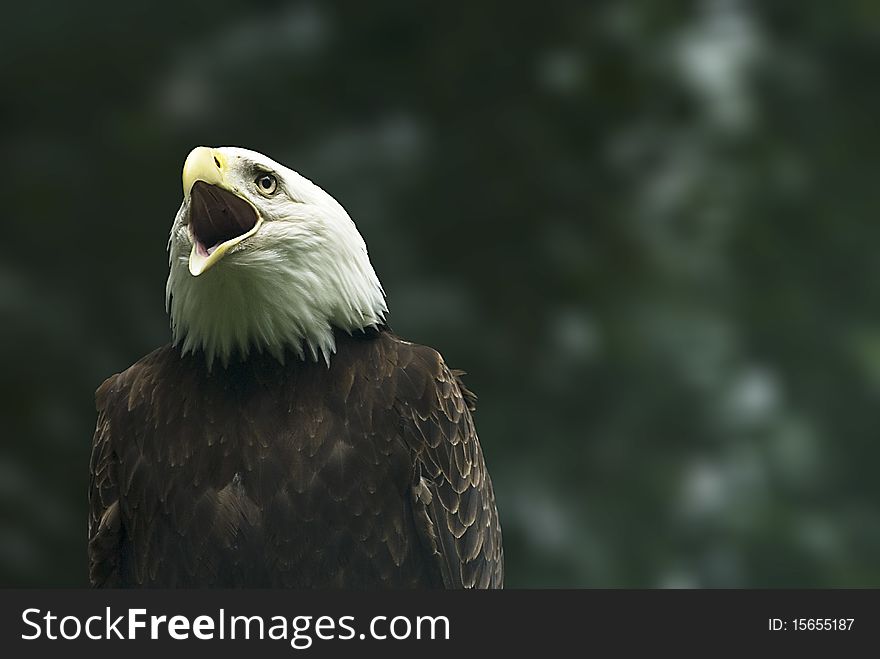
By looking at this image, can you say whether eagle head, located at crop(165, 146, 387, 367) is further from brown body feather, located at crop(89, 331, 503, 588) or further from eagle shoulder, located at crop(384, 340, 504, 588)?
eagle shoulder, located at crop(384, 340, 504, 588)

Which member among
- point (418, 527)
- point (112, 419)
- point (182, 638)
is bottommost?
point (182, 638)

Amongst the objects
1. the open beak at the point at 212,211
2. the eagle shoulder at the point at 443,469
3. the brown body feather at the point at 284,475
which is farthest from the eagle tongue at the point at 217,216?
the eagle shoulder at the point at 443,469

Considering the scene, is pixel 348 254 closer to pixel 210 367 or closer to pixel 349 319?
pixel 349 319

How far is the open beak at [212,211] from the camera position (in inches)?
118

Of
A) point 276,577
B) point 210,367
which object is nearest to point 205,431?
Answer: point 210,367

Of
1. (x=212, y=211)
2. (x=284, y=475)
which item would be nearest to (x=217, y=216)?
(x=212, y=211)

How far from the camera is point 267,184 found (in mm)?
3113

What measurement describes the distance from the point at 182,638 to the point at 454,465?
2.51ft

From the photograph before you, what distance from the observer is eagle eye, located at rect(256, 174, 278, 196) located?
310 centimetres

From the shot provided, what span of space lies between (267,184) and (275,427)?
0.56 meters

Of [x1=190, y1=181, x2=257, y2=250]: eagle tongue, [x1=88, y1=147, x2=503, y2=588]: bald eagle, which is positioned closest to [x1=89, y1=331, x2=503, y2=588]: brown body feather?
[x1=88, y1=147, x2=503, y2=588]: bald eagle

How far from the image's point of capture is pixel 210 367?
3258 millimetres

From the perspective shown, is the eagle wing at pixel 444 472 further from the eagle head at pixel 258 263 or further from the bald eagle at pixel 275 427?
the eagle head at pixel 258 263

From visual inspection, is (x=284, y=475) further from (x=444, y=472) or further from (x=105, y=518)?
A: (x=105, y=518)
